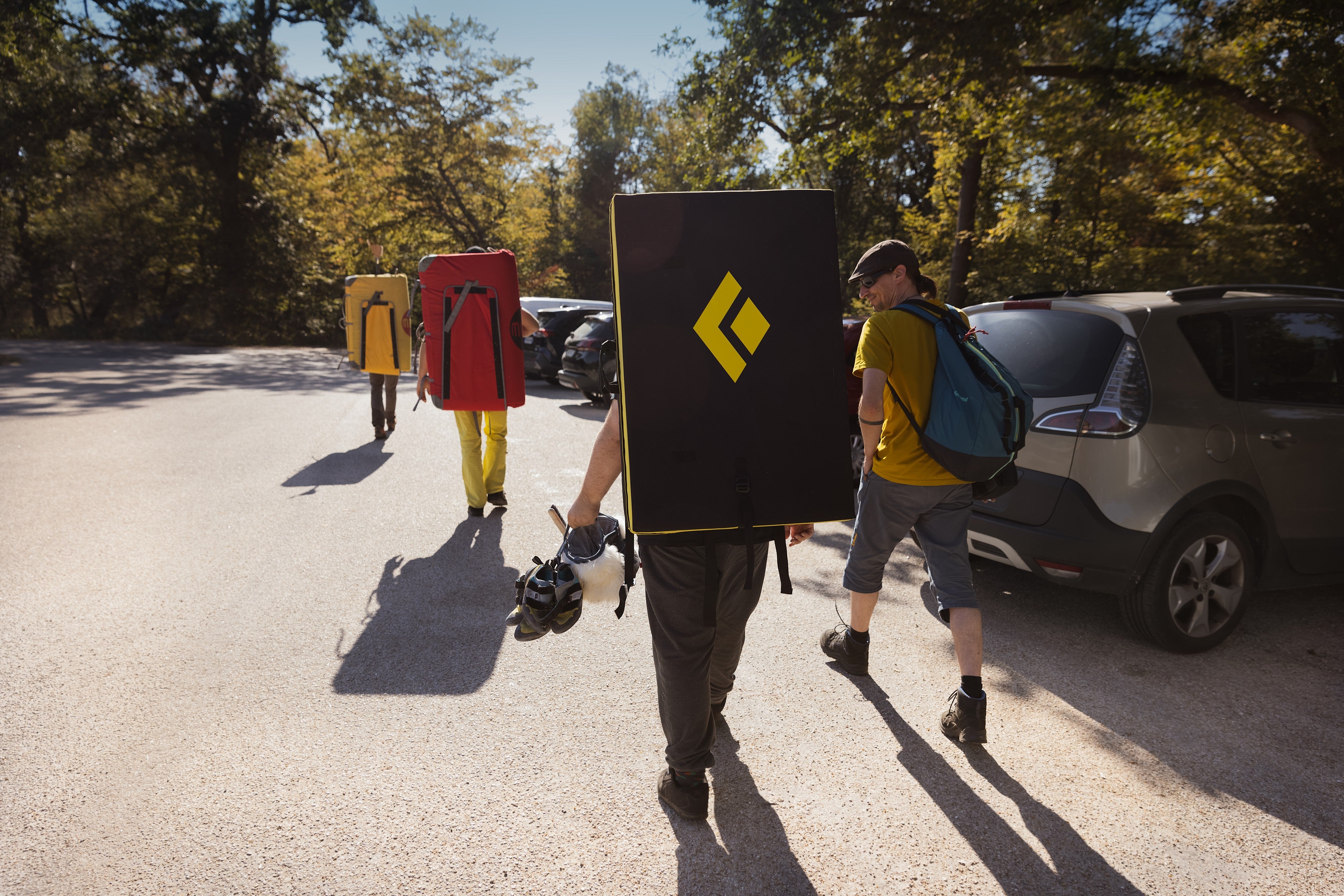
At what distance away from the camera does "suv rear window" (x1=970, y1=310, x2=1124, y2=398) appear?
3631mm

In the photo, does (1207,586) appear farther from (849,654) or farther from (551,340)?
(551,340)

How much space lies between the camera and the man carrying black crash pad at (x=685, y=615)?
229 cm

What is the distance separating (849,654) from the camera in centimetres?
350

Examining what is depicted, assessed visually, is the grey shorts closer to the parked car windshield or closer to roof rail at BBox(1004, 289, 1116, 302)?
roof rail at BBox(1004, 289, 1116, 302)

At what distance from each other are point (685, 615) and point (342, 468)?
238 inches

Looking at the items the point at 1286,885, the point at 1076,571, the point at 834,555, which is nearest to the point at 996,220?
the point at 834,555

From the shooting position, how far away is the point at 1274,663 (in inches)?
145

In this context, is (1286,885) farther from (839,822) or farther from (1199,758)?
(839,822)

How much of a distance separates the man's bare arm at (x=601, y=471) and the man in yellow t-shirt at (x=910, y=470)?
1104mm

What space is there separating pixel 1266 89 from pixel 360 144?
100ft

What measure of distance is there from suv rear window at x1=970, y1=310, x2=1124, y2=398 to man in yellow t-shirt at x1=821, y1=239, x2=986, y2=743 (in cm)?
109

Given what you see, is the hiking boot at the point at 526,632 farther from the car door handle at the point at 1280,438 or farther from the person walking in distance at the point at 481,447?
the car door handle at the point at 1280,438

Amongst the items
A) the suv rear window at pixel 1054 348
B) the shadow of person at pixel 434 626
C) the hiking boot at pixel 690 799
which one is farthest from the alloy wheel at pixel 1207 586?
the shadow of person at pixel 434 626

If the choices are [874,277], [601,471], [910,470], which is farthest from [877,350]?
[601,471]
